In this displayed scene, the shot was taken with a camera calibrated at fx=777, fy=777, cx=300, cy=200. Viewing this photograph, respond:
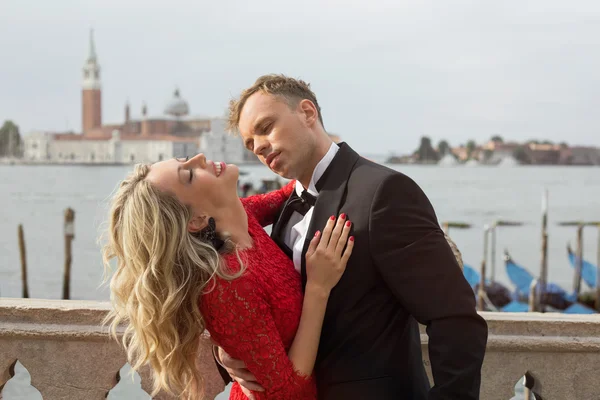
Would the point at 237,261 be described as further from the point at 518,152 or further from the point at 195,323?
the point at 518,152

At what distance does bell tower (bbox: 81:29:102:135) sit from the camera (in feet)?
330

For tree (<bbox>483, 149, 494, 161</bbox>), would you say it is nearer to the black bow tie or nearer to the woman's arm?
the black bow tie

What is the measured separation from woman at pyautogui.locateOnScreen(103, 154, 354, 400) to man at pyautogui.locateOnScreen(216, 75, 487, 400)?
1.8 inches

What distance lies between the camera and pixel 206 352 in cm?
198

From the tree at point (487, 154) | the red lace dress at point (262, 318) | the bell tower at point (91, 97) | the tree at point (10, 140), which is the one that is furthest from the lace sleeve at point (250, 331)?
the bell tower at point (91, 97)

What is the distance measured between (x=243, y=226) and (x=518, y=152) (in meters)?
91.8

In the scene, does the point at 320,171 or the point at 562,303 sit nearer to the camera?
the point at 320,171

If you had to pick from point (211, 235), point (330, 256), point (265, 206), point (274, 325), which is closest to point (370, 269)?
point (330, 256)

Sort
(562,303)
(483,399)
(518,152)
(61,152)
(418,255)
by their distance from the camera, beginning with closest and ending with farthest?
(418,255)
(483,399)
(562,303)
(518,152)
(61,152)

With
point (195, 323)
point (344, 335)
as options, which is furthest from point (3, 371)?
point (344, 335)

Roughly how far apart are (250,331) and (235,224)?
253mm

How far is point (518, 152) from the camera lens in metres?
89.7

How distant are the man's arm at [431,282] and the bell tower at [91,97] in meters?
102

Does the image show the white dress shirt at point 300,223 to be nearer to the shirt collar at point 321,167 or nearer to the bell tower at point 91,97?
the shirt collar at point 321,167
